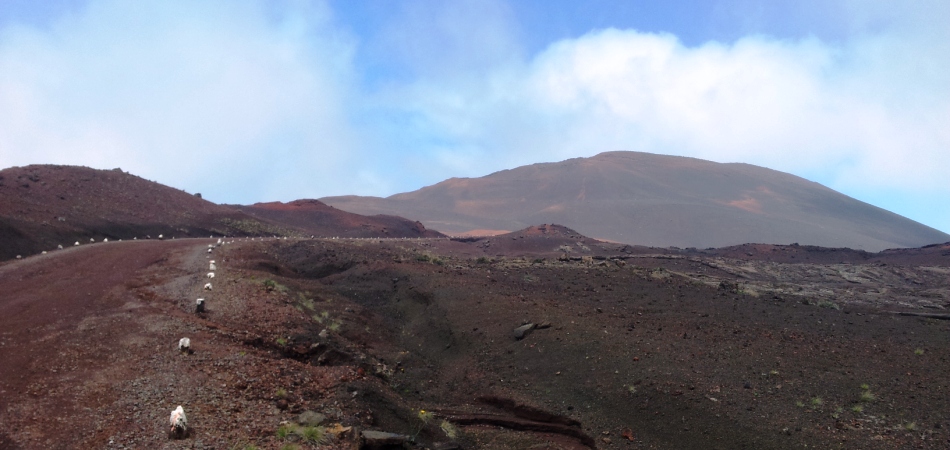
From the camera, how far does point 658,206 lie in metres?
83.9

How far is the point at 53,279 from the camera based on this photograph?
47.3ft

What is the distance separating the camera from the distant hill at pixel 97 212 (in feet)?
79.6

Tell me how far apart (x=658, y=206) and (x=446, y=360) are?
242ft

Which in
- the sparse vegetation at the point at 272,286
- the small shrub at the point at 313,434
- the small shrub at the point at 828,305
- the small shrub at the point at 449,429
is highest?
the small shrub at the point at 828,305

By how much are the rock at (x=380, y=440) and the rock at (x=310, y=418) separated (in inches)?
22.2

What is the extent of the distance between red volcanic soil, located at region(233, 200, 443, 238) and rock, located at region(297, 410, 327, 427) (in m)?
38.3

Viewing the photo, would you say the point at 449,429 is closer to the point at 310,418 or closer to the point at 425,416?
the point at 425,416

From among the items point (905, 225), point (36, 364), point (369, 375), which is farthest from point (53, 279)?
point (905, 225)

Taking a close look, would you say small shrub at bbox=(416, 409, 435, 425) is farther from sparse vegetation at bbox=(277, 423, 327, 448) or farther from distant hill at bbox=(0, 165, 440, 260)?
distant hill at bbox=(0, 165, 440, 260)

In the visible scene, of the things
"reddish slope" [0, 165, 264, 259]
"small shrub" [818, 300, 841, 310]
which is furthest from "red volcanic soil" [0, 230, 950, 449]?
"reddish slope" [0, 165, 264, 259]

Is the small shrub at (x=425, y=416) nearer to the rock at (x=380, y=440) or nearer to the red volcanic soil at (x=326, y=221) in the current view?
the rock at (x=380, y=440)

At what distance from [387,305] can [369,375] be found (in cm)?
778

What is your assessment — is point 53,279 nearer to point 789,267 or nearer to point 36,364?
point 36,364

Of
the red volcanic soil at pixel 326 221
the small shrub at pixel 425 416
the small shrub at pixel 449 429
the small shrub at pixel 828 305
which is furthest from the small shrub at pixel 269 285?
the red volcanic soil at pixel 326 221
